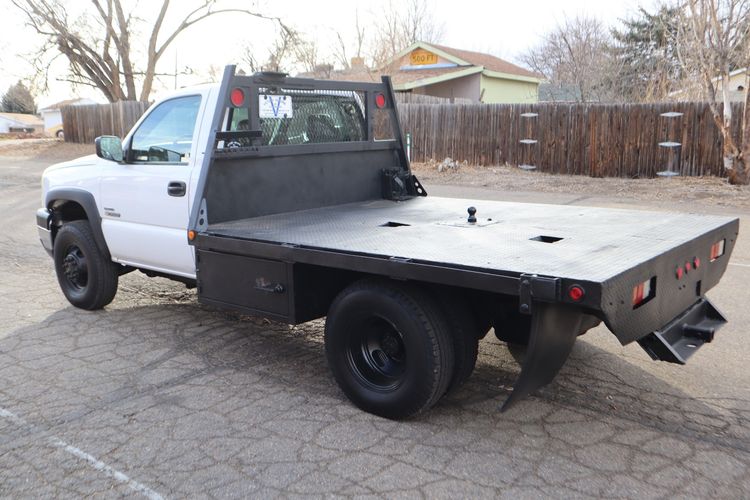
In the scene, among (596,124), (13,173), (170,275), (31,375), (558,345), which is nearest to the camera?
(558,345)

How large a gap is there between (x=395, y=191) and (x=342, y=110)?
0.86 meters

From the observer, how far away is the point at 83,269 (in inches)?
252

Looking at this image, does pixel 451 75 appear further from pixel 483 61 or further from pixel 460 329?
pixel 460 329

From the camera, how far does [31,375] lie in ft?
16.0

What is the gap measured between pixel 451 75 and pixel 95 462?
104ft

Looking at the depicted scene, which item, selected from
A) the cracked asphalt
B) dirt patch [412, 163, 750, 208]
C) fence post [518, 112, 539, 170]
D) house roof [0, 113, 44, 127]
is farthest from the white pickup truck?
house roof [0, 113, 44, 127]

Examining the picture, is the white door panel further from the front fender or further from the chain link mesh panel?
the chain link mesh panel

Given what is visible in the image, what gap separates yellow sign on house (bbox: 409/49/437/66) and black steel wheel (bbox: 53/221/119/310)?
3159 centimetres

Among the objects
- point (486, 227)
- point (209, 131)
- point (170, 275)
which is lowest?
point (170, 275)

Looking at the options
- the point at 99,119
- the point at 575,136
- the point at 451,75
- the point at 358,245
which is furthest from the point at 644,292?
the point at 99,119

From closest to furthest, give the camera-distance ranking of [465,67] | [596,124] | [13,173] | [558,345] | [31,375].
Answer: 1. [558,345]
2. [31,375]
3. [596,124]
4. [13,173]
5. [465,67]

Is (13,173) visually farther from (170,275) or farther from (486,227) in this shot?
(486,227)

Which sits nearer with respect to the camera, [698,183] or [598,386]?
[598,386]

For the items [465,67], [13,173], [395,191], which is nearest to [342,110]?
[395,191]
